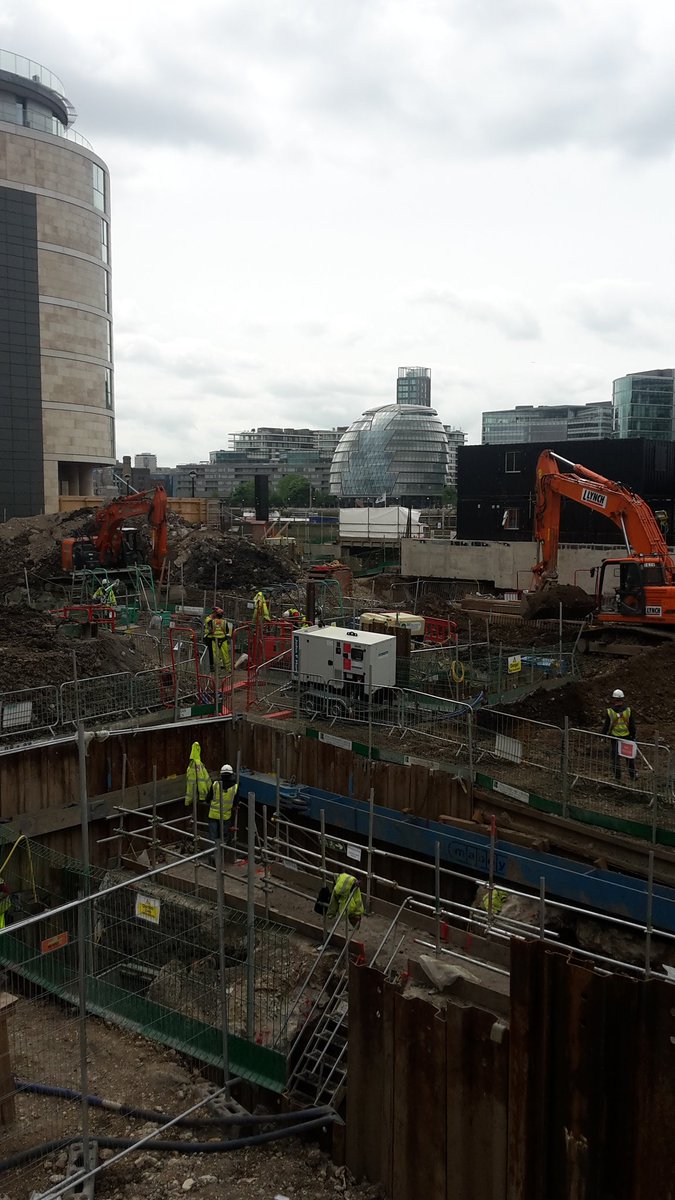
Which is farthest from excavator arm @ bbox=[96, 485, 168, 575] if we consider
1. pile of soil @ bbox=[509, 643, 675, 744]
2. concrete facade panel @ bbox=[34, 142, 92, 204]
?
concrete facade panel @ bbox=[34, 142, 92, 204]

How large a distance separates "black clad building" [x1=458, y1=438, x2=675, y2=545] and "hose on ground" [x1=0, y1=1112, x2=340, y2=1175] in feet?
114

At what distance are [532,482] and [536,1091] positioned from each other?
41.8 meters

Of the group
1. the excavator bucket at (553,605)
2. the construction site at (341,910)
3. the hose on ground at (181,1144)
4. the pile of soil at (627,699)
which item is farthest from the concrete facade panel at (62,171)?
the hose on ground at (181,1144)

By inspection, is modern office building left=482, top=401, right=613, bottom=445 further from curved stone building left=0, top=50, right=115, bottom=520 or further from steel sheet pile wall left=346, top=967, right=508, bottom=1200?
steel sheet pile wall left=346, top=967, right=508, bottom=1200

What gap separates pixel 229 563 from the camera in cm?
3819

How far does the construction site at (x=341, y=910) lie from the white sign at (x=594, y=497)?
0.22ft

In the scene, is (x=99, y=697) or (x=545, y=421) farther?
(x=545, y=421)

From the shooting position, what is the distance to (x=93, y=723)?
16234 millimetres

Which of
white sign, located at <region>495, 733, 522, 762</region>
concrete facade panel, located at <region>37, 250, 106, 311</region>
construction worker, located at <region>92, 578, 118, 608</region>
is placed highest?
concrete facade panel, located at <region>37, 250, 106, 311</region>

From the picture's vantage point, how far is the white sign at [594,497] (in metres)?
26.1

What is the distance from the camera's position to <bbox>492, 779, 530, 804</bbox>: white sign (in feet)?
46.0

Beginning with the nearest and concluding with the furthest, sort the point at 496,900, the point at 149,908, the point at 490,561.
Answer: the point at 149,908 < the point at 496,900 < the point at 490,561

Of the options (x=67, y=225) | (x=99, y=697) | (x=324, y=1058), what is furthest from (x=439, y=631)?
(x=67, y=225)

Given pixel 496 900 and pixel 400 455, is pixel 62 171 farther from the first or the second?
pixel 400 455
